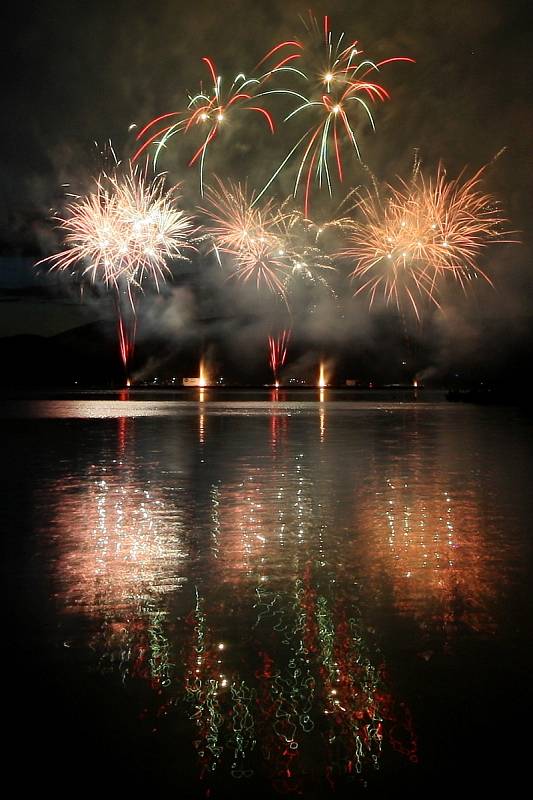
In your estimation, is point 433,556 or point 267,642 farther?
point 433,556

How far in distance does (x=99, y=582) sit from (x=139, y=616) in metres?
1.48

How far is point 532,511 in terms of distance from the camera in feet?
43.8

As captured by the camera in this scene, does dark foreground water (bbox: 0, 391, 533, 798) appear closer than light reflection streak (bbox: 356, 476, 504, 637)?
Yes

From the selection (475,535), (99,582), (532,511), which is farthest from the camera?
(532,511)

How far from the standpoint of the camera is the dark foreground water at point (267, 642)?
4.45 meters

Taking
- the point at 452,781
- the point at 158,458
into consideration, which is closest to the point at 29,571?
the point at 452,781

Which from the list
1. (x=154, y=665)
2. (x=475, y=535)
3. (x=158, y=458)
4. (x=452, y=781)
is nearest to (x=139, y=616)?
(x=154, y=665)

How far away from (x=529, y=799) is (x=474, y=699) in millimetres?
1163

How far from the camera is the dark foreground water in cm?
445

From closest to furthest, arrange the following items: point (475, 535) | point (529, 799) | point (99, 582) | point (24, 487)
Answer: point (529, 799), point (99, 582), point (475, 535), point (24, 487)

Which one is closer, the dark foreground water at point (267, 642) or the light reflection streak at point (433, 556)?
the dark foreground water at point (267, 642)

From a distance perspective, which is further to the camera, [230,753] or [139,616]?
[139,616]

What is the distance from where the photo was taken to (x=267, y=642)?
254 inches

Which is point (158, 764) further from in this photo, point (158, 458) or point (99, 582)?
point (158, 458)
